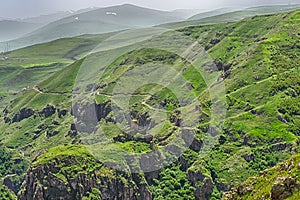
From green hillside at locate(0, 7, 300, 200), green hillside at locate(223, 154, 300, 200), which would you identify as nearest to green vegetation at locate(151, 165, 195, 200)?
green hillside at locate(0, 7, 300, 200)

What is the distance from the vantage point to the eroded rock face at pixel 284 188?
38250 mm

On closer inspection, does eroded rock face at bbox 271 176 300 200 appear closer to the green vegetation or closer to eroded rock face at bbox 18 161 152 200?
eroded rock face at bbox 18 161 152 200

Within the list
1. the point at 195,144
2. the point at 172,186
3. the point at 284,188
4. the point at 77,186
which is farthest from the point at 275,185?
the point at 195,144

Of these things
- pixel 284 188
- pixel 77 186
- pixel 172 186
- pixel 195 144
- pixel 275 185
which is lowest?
pixel 172 186

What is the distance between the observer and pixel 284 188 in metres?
38.6

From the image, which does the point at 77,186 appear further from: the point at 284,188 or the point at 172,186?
the point at 284,188

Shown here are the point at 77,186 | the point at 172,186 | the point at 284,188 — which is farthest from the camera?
the point at 172,186

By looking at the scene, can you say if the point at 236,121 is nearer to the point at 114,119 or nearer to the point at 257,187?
the point at 114,119

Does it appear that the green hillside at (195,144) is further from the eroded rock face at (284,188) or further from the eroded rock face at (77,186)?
the eroded rock face at (284,188)

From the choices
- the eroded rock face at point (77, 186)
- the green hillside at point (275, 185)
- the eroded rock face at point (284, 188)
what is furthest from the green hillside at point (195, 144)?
the eroded rock face at point (284, 188)

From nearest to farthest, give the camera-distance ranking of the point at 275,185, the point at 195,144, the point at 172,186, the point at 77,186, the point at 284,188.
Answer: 1. the point at 284,188
2. the point at 275,185
3. the point at 77,186
4. the point at 172,186
5. the point at 195,144

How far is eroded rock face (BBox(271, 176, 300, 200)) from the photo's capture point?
38.2 meters

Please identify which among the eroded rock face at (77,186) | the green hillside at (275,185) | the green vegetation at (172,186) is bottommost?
the green vegetation at (172,186)

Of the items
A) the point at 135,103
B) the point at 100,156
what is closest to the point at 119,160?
the point at 100,156
